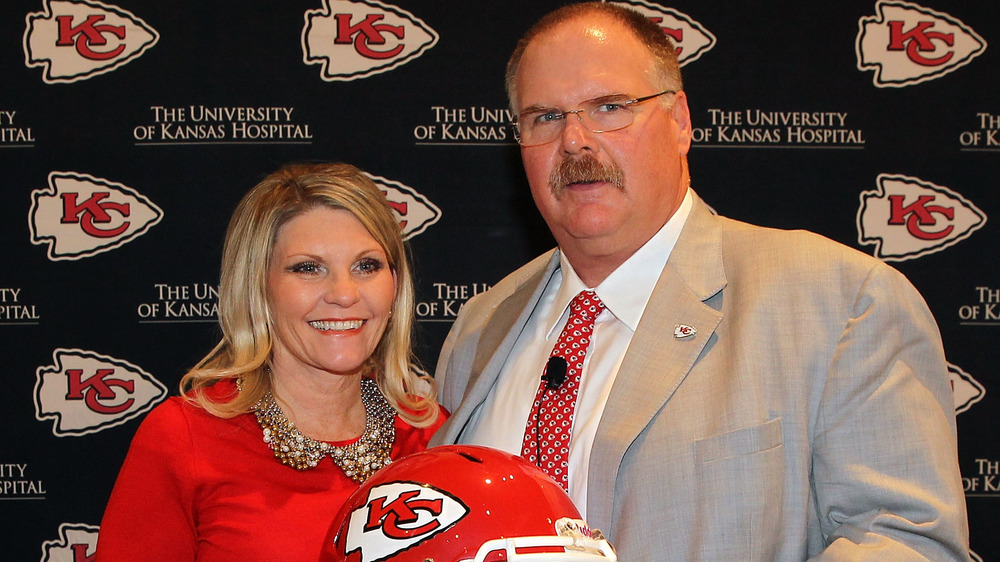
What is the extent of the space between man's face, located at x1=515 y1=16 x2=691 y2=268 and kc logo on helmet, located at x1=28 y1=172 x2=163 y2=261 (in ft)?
5.38

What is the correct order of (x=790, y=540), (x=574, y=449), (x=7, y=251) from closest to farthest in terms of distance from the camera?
(x=790, y=540), (x=574, y=449), (x=7, y=251)

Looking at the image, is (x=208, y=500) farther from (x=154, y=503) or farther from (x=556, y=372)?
(x=556, y=372)

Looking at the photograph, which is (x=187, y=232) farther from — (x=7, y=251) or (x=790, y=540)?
(x=790, y=540)

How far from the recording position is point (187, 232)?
3.21 m

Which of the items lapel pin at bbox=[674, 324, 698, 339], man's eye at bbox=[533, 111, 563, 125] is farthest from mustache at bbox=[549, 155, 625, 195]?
lapel pin at bbox=[674, 324, 698, 339]

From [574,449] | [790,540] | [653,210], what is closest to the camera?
[790,540]

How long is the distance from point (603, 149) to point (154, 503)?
1407mm

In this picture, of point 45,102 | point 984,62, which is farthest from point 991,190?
point 45,102

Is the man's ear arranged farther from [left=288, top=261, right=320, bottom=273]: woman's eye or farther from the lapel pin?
[left=288, top=261, right=320, bottom=273]: woman's eye

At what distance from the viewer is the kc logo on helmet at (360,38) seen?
3.22 meters

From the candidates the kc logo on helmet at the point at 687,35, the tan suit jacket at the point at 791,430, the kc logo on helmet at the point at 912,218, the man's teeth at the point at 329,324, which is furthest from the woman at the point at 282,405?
the kc logo on helmet at the point at 912,218

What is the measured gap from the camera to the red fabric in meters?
2.17

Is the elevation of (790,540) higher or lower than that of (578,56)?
lower

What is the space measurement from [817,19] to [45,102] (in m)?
2.81
